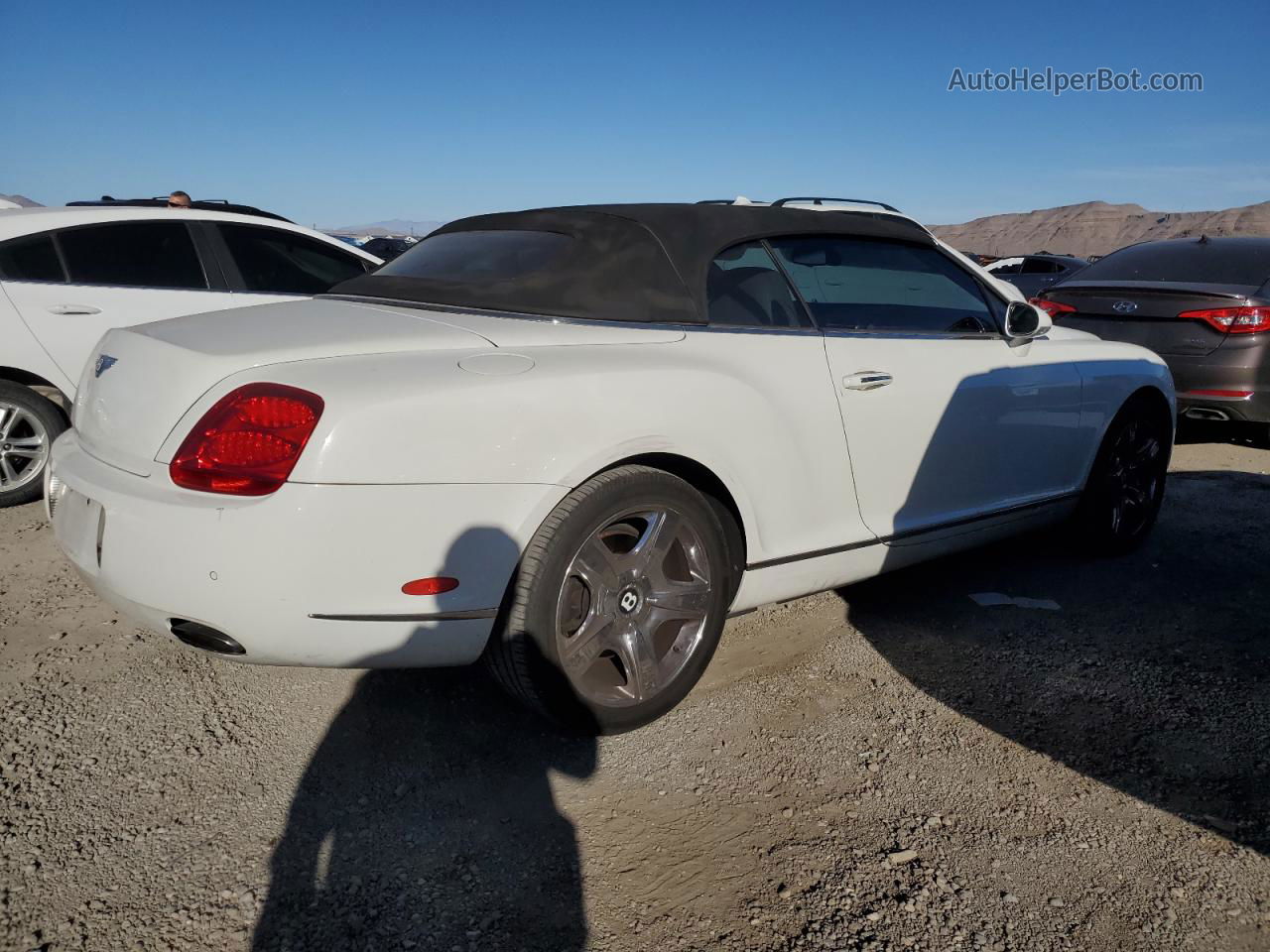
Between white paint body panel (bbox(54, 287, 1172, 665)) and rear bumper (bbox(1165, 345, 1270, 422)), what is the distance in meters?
4.10

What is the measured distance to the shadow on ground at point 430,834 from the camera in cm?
206

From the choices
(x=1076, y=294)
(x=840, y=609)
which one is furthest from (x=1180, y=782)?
(x=1076, y=294)

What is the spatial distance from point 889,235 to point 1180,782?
6.90 ft

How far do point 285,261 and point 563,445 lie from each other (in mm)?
4107

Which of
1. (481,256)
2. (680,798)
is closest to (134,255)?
(481,256)

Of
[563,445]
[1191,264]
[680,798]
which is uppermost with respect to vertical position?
[1191,264]

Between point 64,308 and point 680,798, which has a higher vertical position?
point 64,308

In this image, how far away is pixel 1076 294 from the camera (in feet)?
23.0

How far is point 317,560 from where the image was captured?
2.26 metres

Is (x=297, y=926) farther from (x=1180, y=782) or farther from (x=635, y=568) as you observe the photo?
(x=1180, y=782)

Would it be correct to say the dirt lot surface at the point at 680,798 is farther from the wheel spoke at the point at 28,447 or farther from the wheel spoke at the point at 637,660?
the wheel spoke at the point at 28,447

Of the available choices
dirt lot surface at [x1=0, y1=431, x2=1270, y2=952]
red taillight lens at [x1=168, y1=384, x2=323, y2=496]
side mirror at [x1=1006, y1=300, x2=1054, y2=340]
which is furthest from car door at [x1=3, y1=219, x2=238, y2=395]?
side mirror at [x1=1006, y1=300, x2=1054, y2=340]

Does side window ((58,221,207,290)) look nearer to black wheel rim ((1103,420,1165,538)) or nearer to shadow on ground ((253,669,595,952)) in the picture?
shadow on ground ((253,669,595,952))

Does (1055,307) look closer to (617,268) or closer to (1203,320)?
(1203,320)
